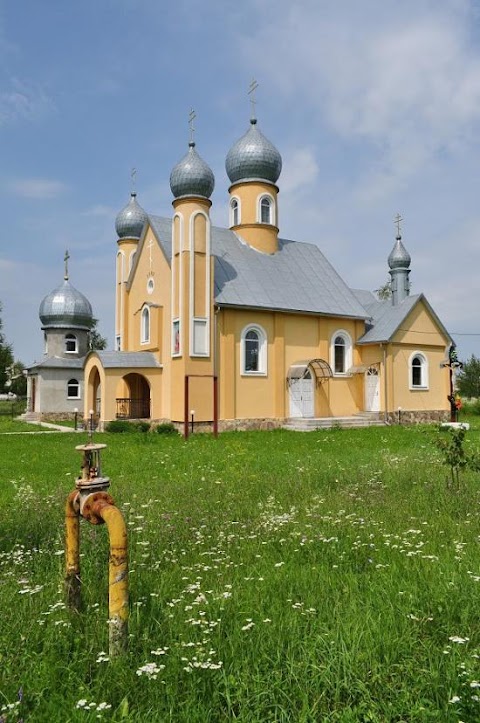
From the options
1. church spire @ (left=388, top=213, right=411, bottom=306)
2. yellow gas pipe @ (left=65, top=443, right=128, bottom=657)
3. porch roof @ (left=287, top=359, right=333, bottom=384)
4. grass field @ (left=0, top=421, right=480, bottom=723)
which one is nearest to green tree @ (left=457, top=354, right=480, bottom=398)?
church spire @ (left=388, top=213, right=411, bottom=306)

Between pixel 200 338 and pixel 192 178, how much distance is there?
595cm

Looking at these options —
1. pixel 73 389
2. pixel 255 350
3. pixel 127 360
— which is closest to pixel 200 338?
pixel 255 350

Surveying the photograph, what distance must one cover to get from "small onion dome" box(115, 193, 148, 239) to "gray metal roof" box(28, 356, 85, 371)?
6.90 m

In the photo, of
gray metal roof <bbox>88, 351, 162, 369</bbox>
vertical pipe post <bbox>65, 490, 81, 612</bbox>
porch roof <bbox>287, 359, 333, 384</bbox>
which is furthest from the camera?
porch roof <bbox>287, 359, 333, 384</bbox>

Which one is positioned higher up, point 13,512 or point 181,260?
point 181,260

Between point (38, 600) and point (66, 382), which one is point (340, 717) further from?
point (66, 382)

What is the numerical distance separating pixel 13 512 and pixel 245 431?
1453cm

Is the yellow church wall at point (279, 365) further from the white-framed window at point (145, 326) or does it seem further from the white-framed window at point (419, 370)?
the white-framed window at point (145, 326)

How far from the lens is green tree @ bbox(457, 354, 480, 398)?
50188mm

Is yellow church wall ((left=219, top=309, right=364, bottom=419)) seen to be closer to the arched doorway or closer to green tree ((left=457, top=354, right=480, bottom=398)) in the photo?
the arched doorway

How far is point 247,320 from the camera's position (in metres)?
22.3

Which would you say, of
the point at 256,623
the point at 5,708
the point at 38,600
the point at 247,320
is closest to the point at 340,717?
the point at 256,623

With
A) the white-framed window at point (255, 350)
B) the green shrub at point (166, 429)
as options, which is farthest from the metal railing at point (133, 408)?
the white-framed window at point (255, 350)

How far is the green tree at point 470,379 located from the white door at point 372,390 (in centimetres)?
2800
